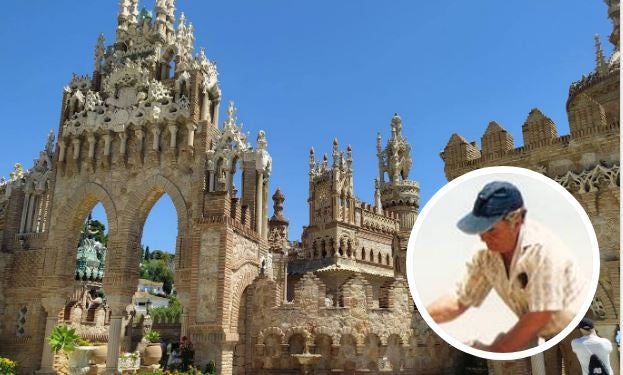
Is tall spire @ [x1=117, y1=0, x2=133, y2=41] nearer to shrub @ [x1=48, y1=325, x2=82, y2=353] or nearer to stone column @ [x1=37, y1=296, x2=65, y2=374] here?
stone column @ [x1=37, y1=296, x2=65, y2=374]

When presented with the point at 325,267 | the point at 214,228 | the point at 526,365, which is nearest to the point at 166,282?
the point at 325,267

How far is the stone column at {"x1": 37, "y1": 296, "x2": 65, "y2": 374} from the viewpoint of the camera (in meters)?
23.0

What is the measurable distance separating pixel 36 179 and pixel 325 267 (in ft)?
66.7

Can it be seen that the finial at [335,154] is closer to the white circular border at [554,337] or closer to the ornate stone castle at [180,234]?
the ornate stone castle at [180,234]

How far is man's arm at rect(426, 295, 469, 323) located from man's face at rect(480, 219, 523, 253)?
1.61 ft

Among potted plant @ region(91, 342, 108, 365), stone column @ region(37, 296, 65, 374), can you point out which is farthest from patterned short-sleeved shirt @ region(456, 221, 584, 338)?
stone column @ region(37, 296, 65, 374)

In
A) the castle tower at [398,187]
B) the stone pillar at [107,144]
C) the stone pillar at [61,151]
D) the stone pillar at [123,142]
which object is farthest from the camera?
the castle tower at [398,187]

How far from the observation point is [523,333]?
3773 mm

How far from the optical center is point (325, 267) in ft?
128

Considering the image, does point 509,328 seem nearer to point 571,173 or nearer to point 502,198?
point 502,198

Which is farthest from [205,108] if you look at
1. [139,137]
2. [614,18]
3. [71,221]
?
[614,18]

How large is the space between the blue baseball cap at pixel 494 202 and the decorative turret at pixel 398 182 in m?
43.5

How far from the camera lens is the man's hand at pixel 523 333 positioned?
3.75 metres

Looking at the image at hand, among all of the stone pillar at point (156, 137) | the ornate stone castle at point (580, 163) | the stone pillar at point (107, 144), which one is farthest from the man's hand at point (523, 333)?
the stone pillar at point (107, 144)
